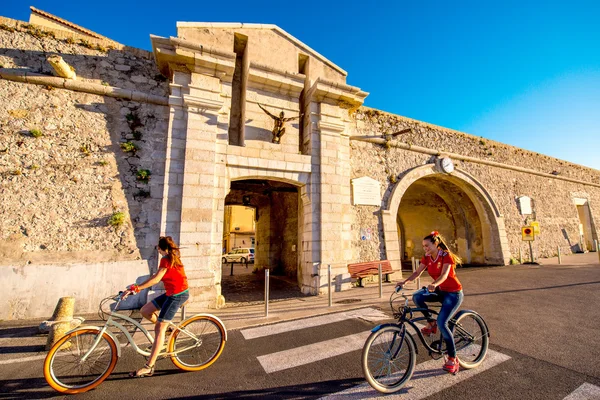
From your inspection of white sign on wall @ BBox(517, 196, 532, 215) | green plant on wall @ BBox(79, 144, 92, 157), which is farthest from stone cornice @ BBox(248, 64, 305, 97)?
white sign on wall @ BBox(517, 196, 532, 215)

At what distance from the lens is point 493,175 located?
551 inches

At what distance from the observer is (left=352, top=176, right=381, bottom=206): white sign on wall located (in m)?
9.37

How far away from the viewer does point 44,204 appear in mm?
6004

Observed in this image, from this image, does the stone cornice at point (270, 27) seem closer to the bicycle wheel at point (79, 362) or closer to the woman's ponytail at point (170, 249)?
the woman's ponytail at point (170, 249)

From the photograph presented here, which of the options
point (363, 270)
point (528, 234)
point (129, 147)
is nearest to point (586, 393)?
point (363, 270)

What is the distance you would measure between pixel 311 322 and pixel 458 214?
12735mm

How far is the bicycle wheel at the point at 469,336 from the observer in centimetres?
330

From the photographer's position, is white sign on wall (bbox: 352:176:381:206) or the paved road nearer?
the paved road

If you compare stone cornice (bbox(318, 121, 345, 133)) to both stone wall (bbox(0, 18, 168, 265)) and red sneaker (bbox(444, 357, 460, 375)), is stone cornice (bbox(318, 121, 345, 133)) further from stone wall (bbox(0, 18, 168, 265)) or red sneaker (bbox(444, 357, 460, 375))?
red sneaker (bbox(444, 357, 460, 375))

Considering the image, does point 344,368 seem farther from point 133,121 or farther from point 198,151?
point 133,121

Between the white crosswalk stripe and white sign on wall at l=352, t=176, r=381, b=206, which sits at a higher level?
white sign on wall at l=352, t=176, r=381, b=206

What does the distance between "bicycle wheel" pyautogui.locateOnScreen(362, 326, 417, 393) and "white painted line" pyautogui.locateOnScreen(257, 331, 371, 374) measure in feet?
3.13

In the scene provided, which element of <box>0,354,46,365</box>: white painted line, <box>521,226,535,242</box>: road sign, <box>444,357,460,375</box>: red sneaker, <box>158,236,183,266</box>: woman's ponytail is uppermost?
<box>521,226,535,242</box>: road sign

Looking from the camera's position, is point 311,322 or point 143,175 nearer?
point 311,322
